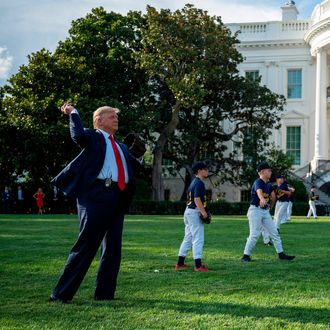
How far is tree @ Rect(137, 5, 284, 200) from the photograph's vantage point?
32.5 m

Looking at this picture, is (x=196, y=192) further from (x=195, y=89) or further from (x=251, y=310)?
(x=195, y=89)

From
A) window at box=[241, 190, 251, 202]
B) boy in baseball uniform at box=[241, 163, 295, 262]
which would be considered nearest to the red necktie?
boy in baseball uniform at box=[241, 163, 295, 262]

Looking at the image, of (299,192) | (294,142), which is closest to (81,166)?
(299,192)

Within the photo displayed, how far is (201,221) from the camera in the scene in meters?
9.42

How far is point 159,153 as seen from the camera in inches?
1427

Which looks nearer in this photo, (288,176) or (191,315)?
(191,315)

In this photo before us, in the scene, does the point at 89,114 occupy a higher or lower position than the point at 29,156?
higher

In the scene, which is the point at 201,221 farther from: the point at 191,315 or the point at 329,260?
the point at 191,315

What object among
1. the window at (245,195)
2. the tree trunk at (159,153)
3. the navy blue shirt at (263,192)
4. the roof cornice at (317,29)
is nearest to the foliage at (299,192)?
the window at (245,195)

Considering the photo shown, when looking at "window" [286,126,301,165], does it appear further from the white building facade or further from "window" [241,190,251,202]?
"window" [241,190,251,202]

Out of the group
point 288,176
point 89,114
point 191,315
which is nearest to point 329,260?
point 191,315

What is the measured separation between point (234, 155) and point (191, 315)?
112 feet

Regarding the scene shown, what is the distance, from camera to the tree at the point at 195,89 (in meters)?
32.5

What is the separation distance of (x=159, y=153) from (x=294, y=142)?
12112 mm
